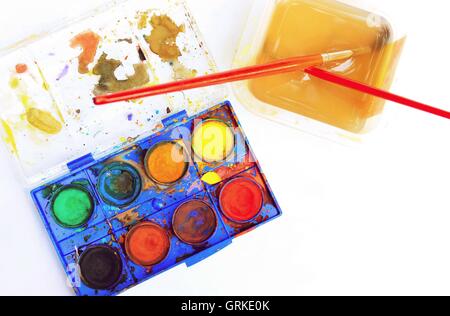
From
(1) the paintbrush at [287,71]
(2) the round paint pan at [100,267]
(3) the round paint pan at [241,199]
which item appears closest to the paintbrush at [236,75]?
(1) the paintbrush at [287,71]

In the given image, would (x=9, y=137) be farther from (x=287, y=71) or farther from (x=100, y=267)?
(x=287, y=71)

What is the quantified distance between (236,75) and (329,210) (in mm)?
394

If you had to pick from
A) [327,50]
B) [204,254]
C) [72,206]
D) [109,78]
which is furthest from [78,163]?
[327,50]

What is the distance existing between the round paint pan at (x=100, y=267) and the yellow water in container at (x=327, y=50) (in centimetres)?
46

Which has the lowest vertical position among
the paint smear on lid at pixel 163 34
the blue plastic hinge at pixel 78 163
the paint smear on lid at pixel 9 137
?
the blue plastic hinge at pixel 78 163

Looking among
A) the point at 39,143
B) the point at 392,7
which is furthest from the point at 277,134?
the point at 39,143

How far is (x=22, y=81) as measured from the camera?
0.96 m

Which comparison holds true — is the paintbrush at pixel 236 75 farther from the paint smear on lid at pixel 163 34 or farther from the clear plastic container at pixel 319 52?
the paint smear on lid at pixel 163 34

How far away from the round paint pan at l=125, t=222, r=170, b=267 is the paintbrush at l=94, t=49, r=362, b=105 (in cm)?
28

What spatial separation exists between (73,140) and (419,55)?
2.62ft

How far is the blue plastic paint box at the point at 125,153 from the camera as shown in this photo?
95cm

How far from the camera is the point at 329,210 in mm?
1047
